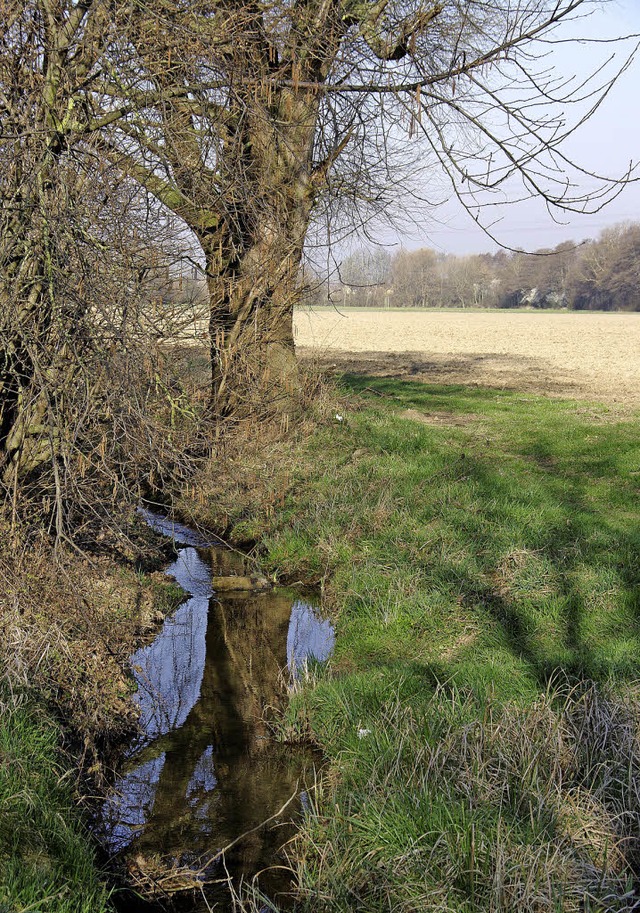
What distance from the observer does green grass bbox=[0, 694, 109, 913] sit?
3172 millimetres

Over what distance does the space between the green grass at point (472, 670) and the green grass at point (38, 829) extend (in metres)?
1.03

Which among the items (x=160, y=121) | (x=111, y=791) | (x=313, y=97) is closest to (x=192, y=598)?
(x=111, y=791)

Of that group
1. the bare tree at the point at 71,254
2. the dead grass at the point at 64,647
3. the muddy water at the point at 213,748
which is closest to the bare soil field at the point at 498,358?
the muddy water at the point at 213,748

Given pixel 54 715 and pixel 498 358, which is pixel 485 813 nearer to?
pixel 54 715

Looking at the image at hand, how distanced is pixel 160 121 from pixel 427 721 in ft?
13.6

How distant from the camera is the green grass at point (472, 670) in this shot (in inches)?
137

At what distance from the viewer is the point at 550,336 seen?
35.0 m

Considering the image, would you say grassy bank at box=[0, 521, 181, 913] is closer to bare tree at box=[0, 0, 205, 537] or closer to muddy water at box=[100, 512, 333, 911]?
muddy water at box=[100, 512, 333, 911]

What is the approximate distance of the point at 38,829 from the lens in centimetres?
361

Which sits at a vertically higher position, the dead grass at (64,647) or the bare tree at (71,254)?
the bare tree at (71,254)

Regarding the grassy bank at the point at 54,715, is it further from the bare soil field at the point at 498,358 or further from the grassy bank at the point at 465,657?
the bare soil field at the point at 498,358

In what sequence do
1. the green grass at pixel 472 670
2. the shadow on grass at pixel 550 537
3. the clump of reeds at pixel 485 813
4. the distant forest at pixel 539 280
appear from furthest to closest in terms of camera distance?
the distant forest at pixel 539 280 < the shadow on grass at pixel 550 537 < the green grass at pixel 472 670 < the clump of reeds at pixel 485 813

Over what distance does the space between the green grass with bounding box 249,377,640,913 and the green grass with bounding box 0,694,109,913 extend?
3.36 ft

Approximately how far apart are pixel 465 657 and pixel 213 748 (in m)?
1.77
